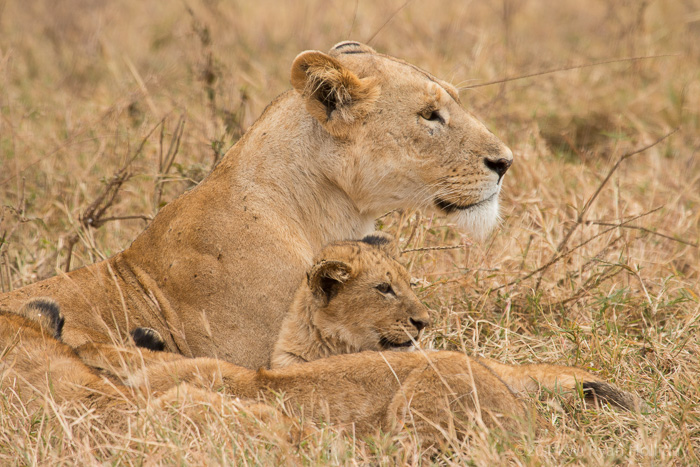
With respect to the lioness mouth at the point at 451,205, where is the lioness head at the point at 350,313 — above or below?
below

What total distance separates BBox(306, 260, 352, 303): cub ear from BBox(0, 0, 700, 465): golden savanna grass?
0.68 m

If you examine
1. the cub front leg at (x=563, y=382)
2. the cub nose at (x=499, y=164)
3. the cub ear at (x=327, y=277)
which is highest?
Result: the cub nose at (x=499, y=164)

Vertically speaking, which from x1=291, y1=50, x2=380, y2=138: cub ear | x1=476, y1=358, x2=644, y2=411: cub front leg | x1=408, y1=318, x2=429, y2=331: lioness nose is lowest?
x1=476, y1=358, x2=644, y2=411: cub front leg

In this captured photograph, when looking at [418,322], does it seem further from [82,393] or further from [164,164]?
[164,164]

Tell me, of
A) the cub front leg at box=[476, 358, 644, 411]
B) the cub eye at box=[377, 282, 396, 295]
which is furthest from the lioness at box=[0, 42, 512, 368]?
the cub front leg at box=[476, 358, 644, 411]

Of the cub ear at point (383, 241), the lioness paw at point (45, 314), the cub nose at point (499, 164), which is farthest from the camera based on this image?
the cub ear at point (383, 241)

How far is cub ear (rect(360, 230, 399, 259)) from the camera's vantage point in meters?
3.74

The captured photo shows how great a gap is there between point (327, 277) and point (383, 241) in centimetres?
52

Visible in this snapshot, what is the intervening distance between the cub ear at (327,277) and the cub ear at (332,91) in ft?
1.92

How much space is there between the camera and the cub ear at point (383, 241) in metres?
3.74

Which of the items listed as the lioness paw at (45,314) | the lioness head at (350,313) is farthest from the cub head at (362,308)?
the lioness paw at (45,314)

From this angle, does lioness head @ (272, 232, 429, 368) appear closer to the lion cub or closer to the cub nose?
the lion cub

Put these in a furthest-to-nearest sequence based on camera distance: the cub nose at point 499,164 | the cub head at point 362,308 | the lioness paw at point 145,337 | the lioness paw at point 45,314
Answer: the cub nose at point 499,164 < the cub head at point 362,308 < the lioness paw at point 145,337 < the lioness paw at point 45,314

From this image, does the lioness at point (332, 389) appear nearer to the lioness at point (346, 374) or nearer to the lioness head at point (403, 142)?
the lioness at point (346, 374)
